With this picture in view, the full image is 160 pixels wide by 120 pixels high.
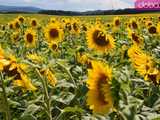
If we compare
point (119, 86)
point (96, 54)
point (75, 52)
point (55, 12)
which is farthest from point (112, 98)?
point (55, 12)

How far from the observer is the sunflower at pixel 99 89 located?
7.74ft

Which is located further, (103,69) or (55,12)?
(55,12)

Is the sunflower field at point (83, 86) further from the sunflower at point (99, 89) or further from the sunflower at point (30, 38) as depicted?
the sunflower at point (30, 38)

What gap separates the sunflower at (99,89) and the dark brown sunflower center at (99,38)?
375 centimetres

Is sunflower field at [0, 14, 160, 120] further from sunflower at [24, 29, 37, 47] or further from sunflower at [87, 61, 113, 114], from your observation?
sunflower at [24, 29, 37, 47]

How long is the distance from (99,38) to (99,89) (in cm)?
406

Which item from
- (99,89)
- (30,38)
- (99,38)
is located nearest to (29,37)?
(30,38)

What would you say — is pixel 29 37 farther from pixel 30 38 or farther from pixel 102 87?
pixel 102 87

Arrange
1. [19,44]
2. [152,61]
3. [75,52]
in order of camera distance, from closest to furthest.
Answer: [152,61], [75,52], [19,44]

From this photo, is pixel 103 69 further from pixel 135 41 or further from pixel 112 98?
pixel 135 41

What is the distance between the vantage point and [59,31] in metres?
8.30

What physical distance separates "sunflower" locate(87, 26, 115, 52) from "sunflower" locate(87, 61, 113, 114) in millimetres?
3705

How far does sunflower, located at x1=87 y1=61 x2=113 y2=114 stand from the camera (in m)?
2.36

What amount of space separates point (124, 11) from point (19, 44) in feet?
161
